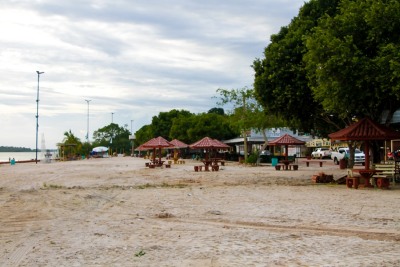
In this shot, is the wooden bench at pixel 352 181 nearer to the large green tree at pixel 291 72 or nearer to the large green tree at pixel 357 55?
the large green tree at pixel 357 55

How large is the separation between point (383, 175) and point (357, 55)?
5104 mm

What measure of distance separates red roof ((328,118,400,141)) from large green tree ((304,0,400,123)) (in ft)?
2.32

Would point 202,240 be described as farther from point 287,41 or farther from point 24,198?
point 287,41

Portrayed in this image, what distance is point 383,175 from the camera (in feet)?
64.5

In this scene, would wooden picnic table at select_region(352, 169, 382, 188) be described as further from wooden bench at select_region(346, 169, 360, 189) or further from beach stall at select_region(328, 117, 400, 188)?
wooden bench at select_region(346, 169, 360, 189)

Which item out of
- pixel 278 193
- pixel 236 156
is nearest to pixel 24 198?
pixel 278 193

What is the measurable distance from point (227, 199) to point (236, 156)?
138ft

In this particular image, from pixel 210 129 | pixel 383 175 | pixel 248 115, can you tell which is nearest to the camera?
pixel 383 175

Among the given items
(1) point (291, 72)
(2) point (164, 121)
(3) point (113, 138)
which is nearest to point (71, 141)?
(2) point (164, 121)

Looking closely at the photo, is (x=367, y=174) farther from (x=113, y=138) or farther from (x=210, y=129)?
(x=113, y=138)

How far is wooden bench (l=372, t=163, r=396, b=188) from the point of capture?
18734mm

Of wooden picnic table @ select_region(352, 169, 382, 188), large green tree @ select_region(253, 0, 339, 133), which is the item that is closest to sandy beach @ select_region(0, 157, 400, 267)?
wooden picnic table @ select_region(352, 169, 382, 188)

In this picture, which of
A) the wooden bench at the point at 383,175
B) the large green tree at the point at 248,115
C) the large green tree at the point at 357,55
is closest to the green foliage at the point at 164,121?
the large green tree at the point at 248,115

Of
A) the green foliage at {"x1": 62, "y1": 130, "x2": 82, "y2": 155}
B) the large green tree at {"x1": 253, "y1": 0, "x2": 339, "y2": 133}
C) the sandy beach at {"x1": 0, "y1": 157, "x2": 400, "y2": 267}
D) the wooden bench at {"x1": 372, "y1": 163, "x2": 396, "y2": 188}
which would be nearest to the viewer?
the sandy beach at {"x1": 0, "y1": 157, "x2": 400, "y2": 267}
